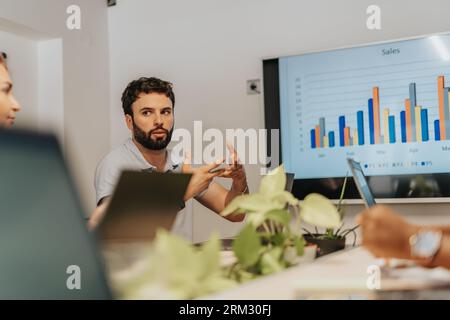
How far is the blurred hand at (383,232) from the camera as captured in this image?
2.70 ft

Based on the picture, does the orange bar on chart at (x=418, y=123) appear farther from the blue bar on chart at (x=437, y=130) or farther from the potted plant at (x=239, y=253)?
the potted plant at (x=239, y=253)

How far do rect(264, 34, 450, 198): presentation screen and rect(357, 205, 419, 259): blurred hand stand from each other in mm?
1945

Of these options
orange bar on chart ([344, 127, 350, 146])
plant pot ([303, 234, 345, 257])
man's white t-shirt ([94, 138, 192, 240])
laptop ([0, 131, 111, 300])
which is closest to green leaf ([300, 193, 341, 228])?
laptop ([0, 131, 111, 300])

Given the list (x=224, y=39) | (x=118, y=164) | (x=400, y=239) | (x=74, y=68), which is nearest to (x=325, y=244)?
(x=400, y=239)

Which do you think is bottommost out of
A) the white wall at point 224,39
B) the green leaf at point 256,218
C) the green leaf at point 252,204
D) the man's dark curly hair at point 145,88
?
the green leaf at point 256,218

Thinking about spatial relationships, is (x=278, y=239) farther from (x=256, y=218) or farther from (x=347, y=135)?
(x=347, y=135)

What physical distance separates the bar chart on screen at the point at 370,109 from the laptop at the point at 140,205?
2.34 metres

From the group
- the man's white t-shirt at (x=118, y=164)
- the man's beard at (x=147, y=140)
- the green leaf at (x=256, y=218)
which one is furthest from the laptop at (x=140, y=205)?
the man's beard at (x=147, y=140)

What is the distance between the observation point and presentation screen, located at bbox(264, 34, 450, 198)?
262 centimetres

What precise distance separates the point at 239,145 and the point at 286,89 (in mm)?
470

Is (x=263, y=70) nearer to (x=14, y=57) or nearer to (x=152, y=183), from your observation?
(x=14, y=57)

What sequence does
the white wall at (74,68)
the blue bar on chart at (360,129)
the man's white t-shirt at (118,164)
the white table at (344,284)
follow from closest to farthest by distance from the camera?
the white table at (344,284)
the man's white t-shirt at (118,164)
the blue bar on chart at (360,129)
the white wall at (74,68)

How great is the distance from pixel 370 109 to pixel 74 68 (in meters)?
2.01

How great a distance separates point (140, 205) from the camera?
0.54 metres
